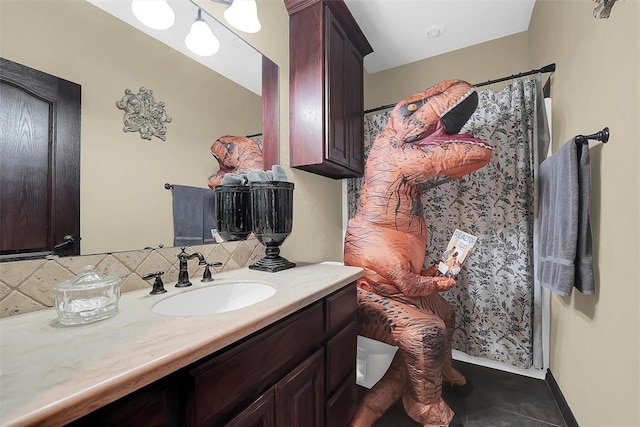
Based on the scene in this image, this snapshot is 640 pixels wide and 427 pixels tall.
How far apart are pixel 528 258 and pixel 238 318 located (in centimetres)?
185

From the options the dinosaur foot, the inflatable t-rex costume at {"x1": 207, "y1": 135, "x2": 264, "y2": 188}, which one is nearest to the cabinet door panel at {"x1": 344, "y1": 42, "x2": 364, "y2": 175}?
the inflatable t-rex costume at {"x1": 207, "y1": 135, "x2": 264, "y2": 188}

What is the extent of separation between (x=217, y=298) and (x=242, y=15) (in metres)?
1.27

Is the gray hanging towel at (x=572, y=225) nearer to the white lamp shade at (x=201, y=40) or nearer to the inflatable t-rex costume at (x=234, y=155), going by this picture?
the inflatable t-rex costume at (x=234, y=155)

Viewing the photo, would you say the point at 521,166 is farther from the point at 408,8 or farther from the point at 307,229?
the point at 307,229

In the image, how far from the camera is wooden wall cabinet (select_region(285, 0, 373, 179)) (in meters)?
1.57

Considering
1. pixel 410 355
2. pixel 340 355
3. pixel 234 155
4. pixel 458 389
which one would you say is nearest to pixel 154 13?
pixel 234 155

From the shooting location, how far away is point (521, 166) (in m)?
1.74

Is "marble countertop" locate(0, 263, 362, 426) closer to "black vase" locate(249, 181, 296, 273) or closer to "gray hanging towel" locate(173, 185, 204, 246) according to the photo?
"gray hanging towel" locate(173, 185, 204, 246)

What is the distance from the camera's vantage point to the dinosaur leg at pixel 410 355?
1.27 m

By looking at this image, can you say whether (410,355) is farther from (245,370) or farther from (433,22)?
(433,22)

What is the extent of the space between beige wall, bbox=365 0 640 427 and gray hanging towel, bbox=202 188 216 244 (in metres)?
1.51

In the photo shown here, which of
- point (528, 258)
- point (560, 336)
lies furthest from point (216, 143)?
point (560, 336)

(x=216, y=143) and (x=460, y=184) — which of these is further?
(x=460, y=184)

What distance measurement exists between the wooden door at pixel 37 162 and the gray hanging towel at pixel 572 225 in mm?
1774
